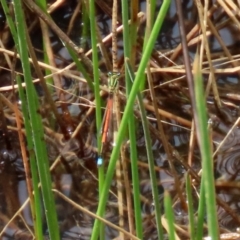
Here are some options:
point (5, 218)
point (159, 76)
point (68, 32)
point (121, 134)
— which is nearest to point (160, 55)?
point (159, 76)

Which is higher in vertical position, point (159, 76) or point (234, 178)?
point (159, 76)

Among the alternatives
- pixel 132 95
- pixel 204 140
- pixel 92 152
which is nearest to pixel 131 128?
pixel 132 95

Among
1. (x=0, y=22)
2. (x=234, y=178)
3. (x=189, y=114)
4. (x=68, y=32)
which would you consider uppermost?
(x=0, y=22)

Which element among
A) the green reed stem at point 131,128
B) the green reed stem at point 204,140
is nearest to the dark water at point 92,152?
the green reed stem at point 131,128

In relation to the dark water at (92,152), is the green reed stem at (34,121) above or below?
above

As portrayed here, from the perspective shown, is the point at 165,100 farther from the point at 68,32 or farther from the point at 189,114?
the point at 68,32

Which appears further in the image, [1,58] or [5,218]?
[1,58]

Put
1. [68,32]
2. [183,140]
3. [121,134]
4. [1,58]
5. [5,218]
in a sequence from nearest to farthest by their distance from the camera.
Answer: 1. [121,134]
2. [5,218]
3. [183,140]
4. [1,58]
5. [68,32]

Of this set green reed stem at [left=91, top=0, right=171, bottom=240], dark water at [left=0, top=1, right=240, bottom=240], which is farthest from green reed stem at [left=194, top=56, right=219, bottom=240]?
dark water at [left=0, top=1, right=240, bottom=240]

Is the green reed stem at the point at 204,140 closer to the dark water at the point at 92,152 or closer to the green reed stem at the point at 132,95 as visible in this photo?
the green reed stem at the point at 132,95

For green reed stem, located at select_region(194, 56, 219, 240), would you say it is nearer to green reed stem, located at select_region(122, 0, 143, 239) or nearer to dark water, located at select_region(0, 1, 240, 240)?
green reed stem, located at select_region(122, 0, 143, 239)

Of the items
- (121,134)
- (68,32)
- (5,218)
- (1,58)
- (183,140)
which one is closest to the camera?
(121,134)
